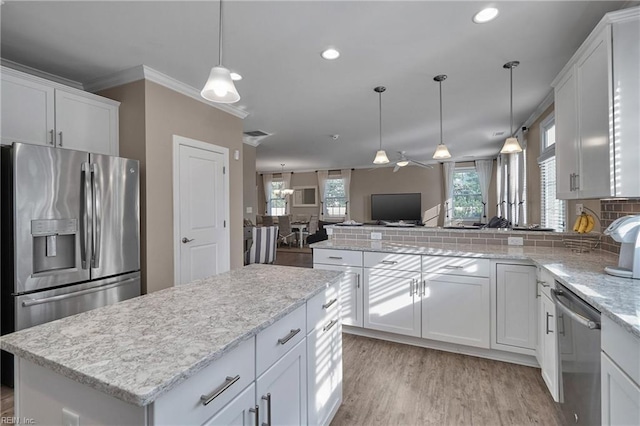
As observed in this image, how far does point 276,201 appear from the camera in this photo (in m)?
11.0

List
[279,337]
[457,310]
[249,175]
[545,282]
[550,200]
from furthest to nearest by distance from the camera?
[249,175] → [550,200] → [457,310] → [545,282] → [279,337]

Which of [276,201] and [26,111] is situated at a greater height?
[26,111]

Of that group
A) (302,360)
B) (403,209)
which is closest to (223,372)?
(302,360)

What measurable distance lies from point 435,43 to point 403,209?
22.3 ft

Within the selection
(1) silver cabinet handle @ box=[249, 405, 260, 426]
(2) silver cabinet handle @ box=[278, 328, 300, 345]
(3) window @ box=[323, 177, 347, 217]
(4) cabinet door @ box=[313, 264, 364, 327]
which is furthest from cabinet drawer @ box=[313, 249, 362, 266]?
(3) window @ box=[323, 177, 347, 217]

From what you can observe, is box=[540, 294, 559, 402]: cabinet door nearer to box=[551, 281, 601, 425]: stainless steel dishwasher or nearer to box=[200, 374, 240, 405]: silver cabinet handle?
box=[551, 281, 601, 425]: stainless steel dishwasher

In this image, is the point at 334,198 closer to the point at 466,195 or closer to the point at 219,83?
the point at 466,195

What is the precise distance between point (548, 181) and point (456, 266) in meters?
2.67

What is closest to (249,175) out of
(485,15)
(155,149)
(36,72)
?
(155,149)

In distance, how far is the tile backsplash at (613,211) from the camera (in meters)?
2.01

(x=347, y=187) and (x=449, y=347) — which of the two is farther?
(x=347, y=187)

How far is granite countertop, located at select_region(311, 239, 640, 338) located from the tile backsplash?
0.07 metres

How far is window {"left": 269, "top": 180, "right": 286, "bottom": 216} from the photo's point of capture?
10.9m

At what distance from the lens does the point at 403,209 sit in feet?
29.1
